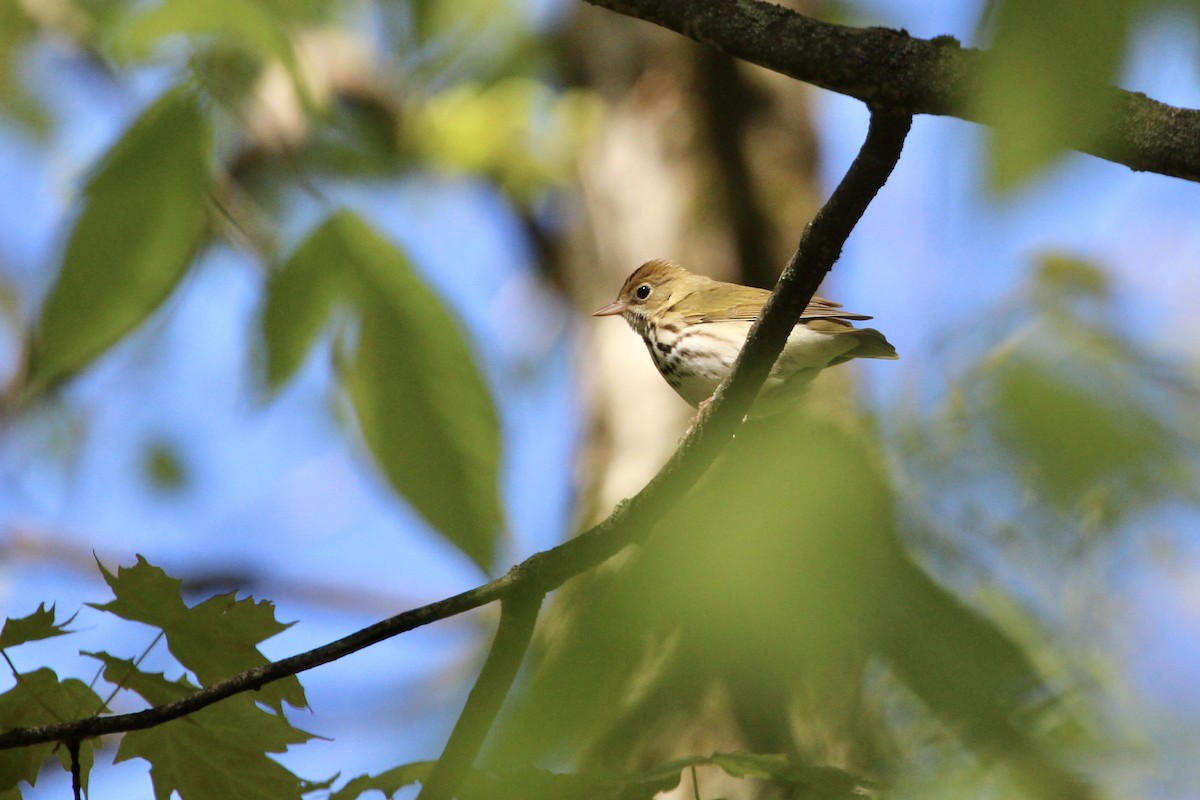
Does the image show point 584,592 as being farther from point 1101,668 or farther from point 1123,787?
point 1123,787

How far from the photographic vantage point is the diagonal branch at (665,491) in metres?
1.34

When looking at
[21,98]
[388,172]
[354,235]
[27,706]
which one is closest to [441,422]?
[354,235]

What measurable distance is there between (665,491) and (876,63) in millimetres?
669

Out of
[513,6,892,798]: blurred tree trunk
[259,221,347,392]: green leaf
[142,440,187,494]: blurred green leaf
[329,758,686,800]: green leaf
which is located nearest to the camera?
[329,758,686,800]: green leaf

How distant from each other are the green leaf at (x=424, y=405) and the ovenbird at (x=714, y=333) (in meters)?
0.67

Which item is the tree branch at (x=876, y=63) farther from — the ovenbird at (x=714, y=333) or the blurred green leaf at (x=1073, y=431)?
the ovenbird at (x=714, y=333)

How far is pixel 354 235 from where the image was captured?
6.32ft

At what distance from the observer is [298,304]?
1.97m

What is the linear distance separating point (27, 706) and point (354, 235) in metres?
0.86

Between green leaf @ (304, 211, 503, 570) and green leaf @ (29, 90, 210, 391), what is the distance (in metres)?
0.30

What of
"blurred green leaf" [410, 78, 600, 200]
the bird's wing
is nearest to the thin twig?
the bird's wing

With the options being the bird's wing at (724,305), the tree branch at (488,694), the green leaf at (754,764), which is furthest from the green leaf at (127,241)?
the bird's wing at (724,305)

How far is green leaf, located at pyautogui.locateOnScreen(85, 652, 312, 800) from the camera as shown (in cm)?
145

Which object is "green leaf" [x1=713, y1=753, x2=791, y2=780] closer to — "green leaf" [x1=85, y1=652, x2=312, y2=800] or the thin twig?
"green leaf" [x1=85, y1=652, x2=312, y2=800]
